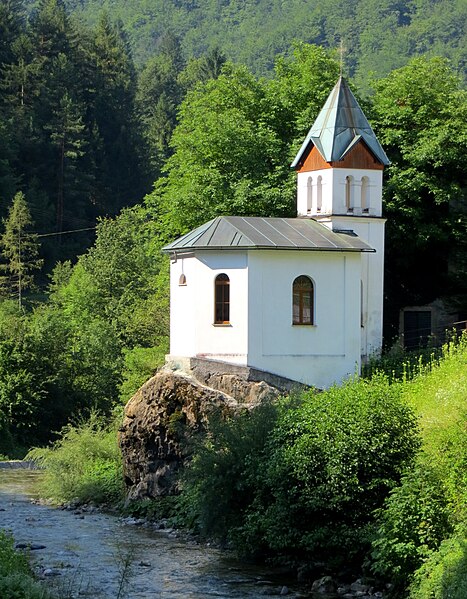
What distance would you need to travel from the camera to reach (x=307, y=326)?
3631 centimetres

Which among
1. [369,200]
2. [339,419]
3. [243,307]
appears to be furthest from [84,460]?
[339,419]

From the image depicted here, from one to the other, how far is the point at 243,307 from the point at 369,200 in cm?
648

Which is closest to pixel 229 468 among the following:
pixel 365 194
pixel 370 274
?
pixel 370 274

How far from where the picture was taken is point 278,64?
49375 millimetres

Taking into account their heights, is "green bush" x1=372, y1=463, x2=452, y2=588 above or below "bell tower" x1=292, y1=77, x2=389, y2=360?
below

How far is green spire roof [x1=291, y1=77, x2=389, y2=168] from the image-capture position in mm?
38875

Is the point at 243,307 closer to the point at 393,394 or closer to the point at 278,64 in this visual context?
the point at 393,394

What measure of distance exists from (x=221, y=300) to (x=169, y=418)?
12.7 ft

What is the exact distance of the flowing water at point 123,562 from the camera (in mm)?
25219

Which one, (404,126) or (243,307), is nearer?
(243,307)

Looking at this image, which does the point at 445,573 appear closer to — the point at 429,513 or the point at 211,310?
the point at 429,513

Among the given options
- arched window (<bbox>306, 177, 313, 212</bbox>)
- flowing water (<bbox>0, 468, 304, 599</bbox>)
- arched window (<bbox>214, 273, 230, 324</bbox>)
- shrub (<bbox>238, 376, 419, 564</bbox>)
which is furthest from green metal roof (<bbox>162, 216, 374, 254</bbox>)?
shrub (<bbox>238, 376, 419, 564</bbox>)

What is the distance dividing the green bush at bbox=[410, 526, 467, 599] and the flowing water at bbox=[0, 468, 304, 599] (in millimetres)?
3356

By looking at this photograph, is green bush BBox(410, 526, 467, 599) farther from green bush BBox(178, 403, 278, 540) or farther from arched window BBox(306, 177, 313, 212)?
arched window BBox(306, 177, 313, 212)
